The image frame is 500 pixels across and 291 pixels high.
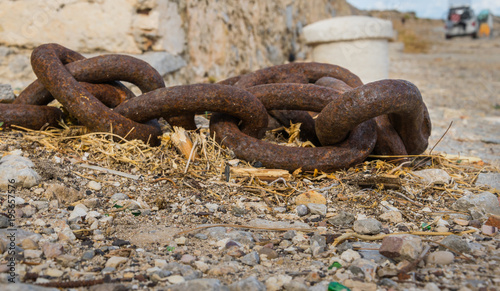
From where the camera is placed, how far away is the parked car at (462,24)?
105 ft

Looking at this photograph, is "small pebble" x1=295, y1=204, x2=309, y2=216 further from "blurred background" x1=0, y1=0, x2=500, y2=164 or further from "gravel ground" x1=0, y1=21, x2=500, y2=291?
"blurred background" x1=0, y1=0, x2=500, y2=164

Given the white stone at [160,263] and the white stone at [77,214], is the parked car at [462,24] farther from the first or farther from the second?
the white stone at [160,263]

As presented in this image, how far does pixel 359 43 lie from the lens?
606 cm

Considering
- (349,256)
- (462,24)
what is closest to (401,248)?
(349,256)

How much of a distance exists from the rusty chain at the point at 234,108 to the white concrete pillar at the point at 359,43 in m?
3.79

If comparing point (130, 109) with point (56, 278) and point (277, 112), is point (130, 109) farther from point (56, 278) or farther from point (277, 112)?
point (56, 278)

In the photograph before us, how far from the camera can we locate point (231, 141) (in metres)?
2.22

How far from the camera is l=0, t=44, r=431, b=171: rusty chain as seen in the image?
6.61 feet

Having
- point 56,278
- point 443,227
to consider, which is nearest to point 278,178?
point 443,227

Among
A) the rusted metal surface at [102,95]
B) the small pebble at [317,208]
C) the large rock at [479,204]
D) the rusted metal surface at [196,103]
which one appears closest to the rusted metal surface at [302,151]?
the rusted metal surface at [196,103]

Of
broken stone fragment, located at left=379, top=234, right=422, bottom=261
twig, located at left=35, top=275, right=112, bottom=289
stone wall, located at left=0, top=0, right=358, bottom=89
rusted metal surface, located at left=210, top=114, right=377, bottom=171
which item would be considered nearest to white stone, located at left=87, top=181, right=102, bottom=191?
rusted metal surface, located at left=210, top=114, right=377, bottom=171

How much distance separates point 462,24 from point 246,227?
3639 centimetres

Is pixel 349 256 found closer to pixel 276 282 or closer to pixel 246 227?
pixel 276 282

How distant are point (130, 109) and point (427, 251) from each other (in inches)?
60.2
